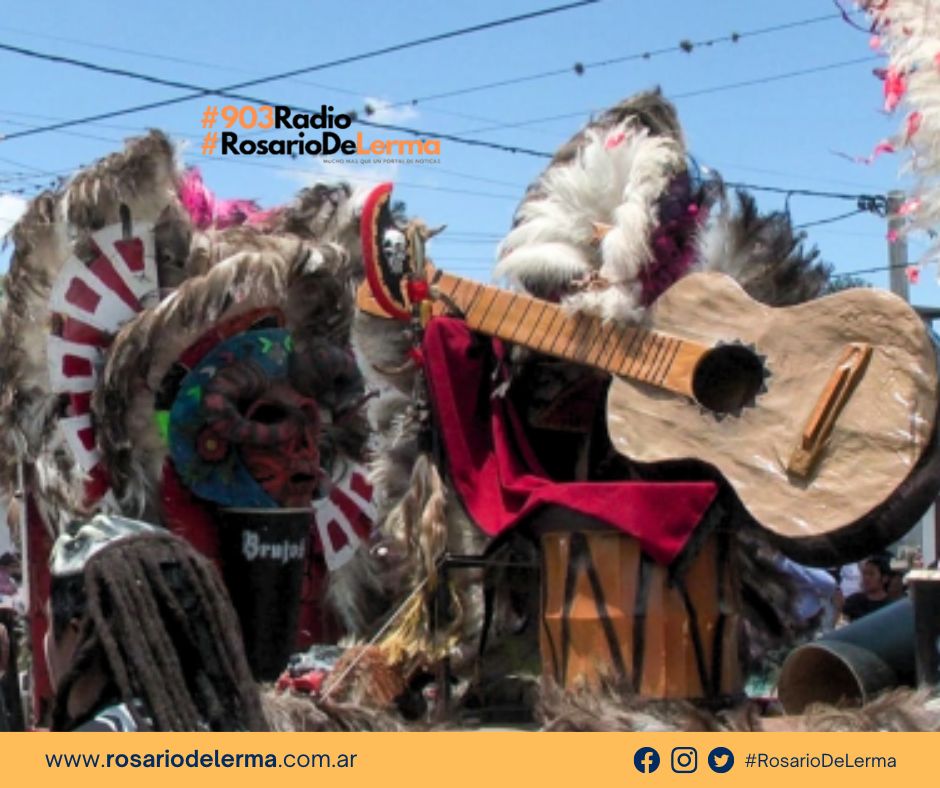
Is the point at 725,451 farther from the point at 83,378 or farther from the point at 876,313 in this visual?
the point at 83,378

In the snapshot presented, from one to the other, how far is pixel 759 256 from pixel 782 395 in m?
0.61

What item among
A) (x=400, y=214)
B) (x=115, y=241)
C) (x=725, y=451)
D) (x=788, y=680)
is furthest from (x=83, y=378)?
(x=788, y=680)

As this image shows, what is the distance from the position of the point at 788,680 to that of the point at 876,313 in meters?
0.96

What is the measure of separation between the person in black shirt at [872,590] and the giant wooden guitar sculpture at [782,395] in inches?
70.9

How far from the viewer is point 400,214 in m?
4.77

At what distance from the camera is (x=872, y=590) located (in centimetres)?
538
